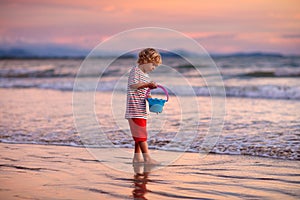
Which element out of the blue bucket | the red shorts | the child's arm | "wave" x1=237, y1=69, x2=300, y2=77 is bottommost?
the red shorts

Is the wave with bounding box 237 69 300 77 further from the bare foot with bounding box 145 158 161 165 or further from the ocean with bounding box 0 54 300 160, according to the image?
the bare foot with bounding box 145 158 161 165

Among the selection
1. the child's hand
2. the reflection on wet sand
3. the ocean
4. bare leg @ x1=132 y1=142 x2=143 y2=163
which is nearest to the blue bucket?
the child's hand

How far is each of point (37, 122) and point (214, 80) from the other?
44.8ft

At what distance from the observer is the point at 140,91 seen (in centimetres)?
621

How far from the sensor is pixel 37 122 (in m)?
10.3

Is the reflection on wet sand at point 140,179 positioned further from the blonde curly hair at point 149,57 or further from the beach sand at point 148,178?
the blonde curly hair at point 149,57

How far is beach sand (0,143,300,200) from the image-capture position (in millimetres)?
4789

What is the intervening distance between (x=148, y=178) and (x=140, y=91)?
46.2 inches

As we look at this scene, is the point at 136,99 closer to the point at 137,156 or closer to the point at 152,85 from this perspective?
the point at 152,85

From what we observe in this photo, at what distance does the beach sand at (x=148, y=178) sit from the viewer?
189 inches

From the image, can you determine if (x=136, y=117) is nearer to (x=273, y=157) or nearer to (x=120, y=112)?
(x=273, y=157)

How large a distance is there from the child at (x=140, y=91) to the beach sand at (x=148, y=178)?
41 centimetres

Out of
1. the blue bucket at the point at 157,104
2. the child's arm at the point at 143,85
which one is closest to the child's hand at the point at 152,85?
the child's arm at the point at 143,85

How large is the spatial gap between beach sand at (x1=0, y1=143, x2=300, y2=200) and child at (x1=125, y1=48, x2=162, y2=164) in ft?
1.35
